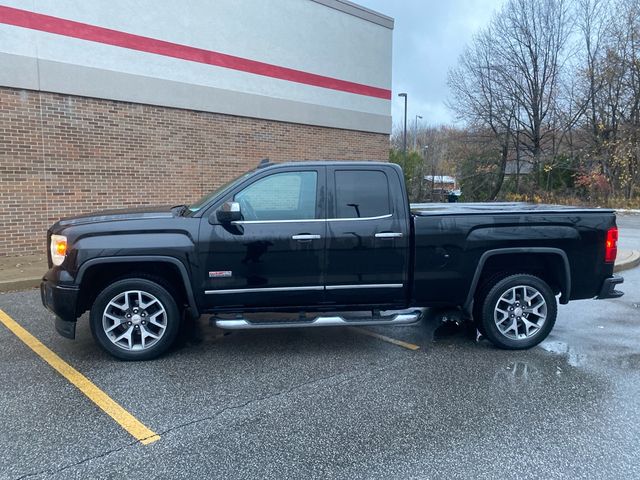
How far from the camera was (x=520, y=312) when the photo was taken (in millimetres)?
4879

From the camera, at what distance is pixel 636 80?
A: 1048 inches

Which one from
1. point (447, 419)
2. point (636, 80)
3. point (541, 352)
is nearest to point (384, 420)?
point (447, 419)

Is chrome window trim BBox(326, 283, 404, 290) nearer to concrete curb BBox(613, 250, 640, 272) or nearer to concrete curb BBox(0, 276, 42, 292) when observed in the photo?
concrete curb BBox(0, 276, 42, 292)

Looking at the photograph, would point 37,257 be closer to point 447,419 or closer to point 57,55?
point 57,55

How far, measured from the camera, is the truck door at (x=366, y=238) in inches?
182

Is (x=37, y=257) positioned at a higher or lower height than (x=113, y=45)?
lower

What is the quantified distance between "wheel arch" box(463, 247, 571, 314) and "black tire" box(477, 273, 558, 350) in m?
0.13

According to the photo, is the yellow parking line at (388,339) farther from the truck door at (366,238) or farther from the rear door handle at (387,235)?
the rear door handle at (387,235)

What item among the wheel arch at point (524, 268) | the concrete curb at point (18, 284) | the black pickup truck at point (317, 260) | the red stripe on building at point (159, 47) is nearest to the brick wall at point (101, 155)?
the red stripe on building at point (159, 47)

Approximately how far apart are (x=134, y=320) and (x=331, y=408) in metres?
2.06

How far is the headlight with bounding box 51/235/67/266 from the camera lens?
4.43 meters

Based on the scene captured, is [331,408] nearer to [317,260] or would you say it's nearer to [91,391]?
[317,260]

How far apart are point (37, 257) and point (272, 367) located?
7060 mm

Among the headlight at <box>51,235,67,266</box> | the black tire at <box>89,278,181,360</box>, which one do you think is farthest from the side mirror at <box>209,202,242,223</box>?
the headlight at <box>51,235,67,266</box>
